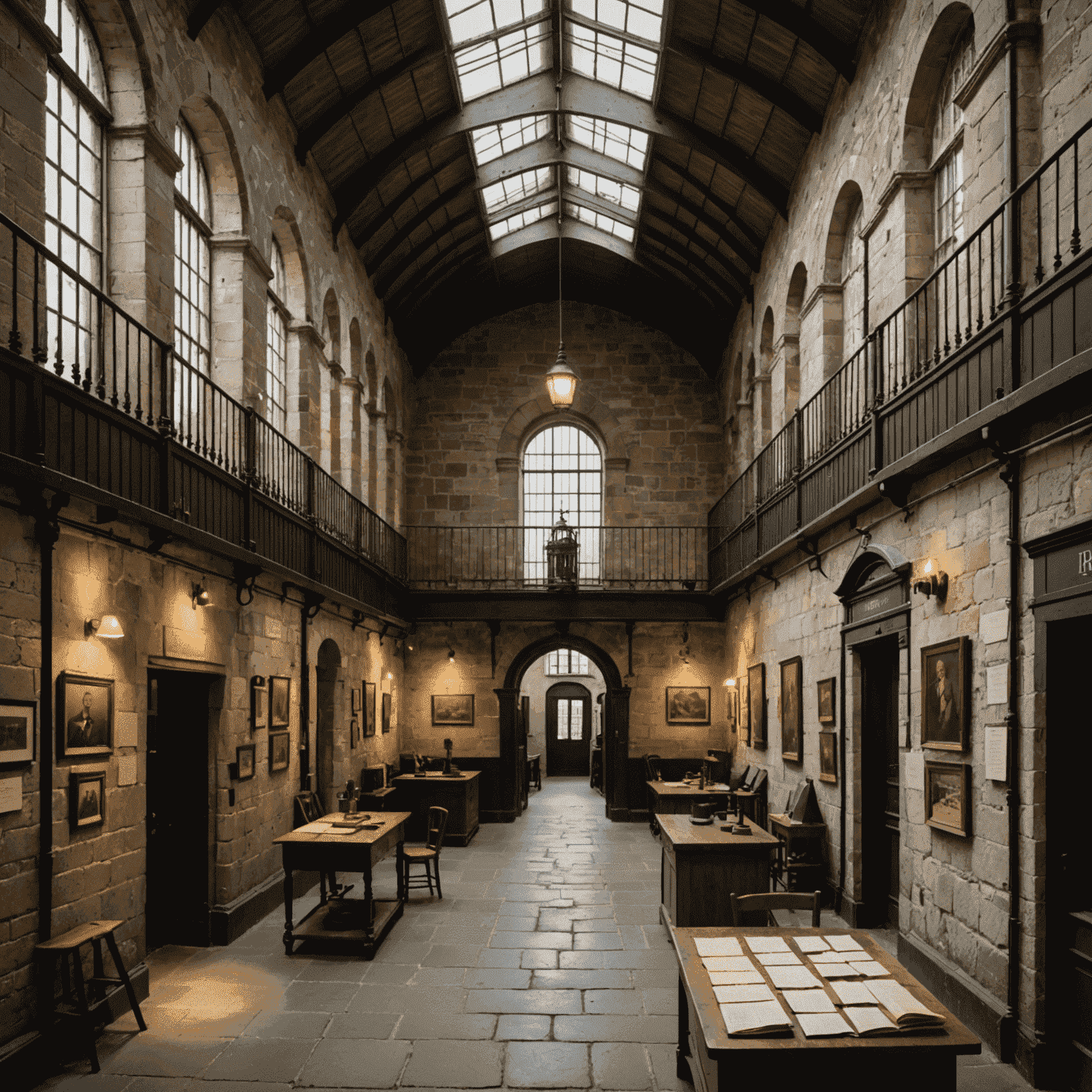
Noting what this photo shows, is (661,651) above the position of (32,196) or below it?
below

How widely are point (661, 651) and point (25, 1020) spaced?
1247 cm

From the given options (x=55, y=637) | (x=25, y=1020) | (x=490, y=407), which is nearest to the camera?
(x=25, y=1020)

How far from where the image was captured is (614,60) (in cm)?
1195

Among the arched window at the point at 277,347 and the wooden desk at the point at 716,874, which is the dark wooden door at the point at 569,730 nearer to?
the arched window at the point at 277,347

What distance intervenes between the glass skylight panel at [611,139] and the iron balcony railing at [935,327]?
465 cm

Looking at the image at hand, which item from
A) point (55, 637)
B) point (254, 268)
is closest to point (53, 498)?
point (55, 637)

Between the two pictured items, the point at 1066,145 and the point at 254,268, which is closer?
the point at 1066,145

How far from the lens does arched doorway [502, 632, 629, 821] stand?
1625 cm

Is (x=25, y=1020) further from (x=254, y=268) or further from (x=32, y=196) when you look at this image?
(x=254, y=268)

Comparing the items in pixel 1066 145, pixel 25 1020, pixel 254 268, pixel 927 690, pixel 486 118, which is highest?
pixel 486 118

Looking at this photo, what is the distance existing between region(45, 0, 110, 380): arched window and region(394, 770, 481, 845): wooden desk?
8.25 metres

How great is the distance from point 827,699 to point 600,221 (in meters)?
9.95

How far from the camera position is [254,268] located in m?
9.45

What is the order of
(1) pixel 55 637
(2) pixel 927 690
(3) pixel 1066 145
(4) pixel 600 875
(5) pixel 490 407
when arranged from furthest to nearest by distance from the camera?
1. (5) pixel 490 407
2. (4) pixel 600 875
3. (2) pixel 927 690
4. (1) pixel 55 637
5. (3) pixel 1066 145
